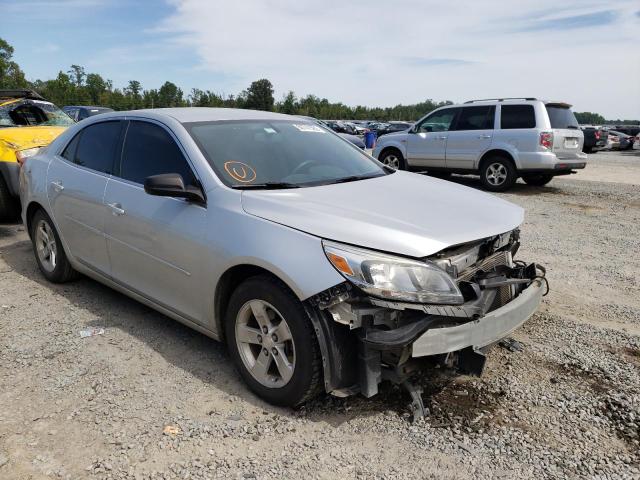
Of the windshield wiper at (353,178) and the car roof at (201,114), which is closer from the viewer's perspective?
the windshield wiper at (353,178)

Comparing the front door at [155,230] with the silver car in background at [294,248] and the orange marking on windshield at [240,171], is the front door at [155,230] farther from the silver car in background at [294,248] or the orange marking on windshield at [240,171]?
the orange marking on windshield at [240,171]

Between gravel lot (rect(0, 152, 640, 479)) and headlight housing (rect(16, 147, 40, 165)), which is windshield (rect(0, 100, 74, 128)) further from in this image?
gravel lot (rect(0, 152, 640, 479))

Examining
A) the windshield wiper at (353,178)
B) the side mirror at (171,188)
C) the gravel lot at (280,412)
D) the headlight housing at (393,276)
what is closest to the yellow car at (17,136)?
the gravel lot at (280,412)

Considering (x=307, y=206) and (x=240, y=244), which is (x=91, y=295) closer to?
(x=240, y=244)

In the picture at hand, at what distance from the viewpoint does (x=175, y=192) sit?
3143 mm

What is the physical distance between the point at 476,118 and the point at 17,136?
900 cm

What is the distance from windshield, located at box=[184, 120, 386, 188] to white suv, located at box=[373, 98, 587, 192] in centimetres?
771

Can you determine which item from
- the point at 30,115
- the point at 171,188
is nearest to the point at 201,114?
the point at 171,188

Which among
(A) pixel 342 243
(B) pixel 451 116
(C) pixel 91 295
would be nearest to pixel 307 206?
(A) pixel 342 243

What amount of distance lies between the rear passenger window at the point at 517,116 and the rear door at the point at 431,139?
3.94ft

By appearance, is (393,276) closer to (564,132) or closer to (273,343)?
(273,343)

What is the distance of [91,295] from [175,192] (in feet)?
6.84

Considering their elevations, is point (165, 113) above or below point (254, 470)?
above

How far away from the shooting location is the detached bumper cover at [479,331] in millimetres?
2541
